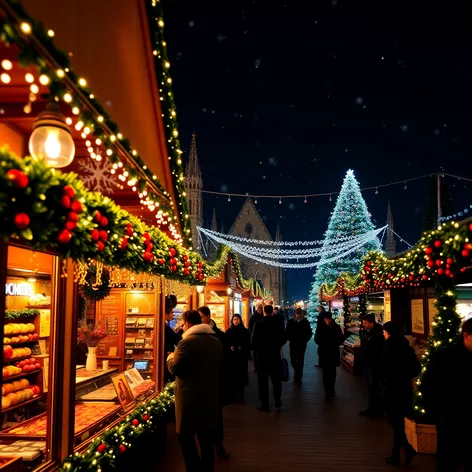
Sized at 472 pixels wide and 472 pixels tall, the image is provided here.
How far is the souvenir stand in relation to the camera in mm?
2676

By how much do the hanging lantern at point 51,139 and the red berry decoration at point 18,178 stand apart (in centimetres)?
58

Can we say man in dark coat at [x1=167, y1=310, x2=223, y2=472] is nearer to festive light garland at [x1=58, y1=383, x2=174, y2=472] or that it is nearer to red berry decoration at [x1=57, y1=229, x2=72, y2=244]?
festive light garland at [x1=58, y1=383, x2=174, y2=472]

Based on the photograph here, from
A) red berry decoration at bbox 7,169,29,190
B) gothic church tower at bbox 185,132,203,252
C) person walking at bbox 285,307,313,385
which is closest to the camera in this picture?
red berry decoration at bbox 7,169,29,190

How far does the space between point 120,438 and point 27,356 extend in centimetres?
167

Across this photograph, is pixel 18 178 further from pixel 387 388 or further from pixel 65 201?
pixel 387 388

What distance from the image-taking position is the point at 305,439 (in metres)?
7.01

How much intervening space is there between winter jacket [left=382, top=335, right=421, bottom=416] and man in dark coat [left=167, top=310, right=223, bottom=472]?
88.8 inches

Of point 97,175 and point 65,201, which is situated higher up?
point 97,175

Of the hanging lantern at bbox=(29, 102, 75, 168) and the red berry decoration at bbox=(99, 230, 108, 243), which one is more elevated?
the hanging lantern at bbox=(29, 102, 75, 168)

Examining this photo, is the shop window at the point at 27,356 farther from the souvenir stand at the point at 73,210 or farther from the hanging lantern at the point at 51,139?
the hanging lantern at the point at 51,139

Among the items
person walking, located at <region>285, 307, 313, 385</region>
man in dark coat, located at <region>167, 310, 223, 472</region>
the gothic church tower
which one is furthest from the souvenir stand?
the gothic church tower

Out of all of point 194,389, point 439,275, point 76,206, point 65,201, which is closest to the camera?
Answer: point 65,201

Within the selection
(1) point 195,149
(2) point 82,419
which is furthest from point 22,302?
(1) point 195,149

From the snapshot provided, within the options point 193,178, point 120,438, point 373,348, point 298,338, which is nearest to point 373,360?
point 373,348
